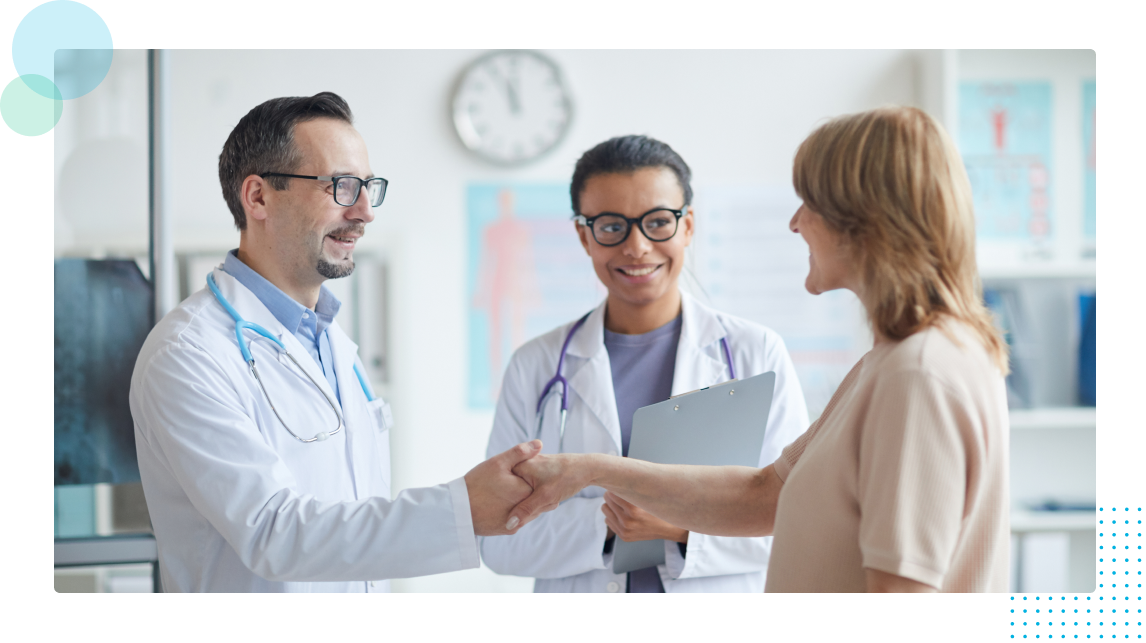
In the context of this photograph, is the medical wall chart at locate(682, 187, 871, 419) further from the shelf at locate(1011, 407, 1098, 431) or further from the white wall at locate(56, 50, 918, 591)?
the shelf at locate(1011, 407, 1098, 431)

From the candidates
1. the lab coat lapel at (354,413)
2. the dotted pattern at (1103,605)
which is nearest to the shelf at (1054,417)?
the dotted pattern at (1103,605)

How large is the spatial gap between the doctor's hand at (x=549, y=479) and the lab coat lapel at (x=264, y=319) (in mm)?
391

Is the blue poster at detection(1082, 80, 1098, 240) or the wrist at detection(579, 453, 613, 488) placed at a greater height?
the blue poster at detection(1082, 80, 1098, 240)

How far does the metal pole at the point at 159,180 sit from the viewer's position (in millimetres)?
1678

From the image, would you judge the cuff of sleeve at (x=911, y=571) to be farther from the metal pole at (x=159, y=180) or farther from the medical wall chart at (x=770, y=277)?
the medical wall chart at (x=770, y=277)

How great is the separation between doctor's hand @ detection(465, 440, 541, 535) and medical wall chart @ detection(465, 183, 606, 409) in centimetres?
163

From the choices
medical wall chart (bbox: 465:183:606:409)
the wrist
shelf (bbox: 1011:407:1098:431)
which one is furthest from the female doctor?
shelf (bbox: 1011:407:1098:431)

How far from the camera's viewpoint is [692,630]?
46.8 inches

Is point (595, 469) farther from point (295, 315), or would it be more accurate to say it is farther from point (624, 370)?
point (295, 315)

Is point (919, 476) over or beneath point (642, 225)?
beneath

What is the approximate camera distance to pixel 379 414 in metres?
1.55

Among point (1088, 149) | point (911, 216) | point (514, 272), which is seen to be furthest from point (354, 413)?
point (1088, 149)

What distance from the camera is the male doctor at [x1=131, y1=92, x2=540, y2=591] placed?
3.81 feet

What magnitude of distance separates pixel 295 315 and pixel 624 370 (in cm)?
71
